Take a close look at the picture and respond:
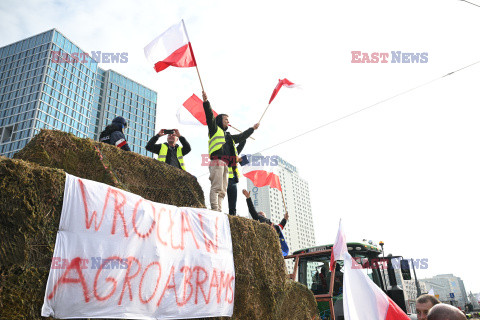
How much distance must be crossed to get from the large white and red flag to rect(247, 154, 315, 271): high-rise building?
10429cm

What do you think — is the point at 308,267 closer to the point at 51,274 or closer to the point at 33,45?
the point at 51,274

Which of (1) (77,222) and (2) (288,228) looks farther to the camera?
(2) (288,228)

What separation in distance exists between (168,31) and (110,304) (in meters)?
5.13

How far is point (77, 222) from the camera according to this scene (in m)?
3.33

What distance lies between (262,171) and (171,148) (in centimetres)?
329

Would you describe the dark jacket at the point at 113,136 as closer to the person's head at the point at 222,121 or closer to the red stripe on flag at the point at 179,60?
the red stripe on flag at the point at 179,60

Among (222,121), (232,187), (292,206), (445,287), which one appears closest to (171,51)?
(222,121)

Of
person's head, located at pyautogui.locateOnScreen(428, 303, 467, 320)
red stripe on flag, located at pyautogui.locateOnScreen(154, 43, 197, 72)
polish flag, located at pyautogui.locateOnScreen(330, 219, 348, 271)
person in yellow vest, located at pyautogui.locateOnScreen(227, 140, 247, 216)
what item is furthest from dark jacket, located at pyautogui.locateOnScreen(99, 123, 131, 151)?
person's head, located at pyautogui.locateOnScreen(428, 303, 467, 320)

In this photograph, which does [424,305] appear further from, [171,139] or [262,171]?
[262,171]

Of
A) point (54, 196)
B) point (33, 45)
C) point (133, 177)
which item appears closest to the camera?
point (54, 196)

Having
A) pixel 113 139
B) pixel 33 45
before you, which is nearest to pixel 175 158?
pixel 113 139

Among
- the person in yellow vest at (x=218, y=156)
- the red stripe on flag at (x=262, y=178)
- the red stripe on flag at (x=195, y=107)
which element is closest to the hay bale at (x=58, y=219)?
the person in yellow vest at (x=218, y=156)

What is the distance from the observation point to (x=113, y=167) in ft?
14.7

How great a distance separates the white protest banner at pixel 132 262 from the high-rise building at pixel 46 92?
74250mm
